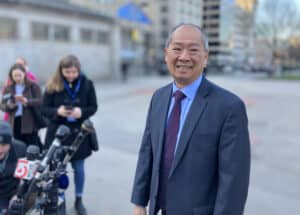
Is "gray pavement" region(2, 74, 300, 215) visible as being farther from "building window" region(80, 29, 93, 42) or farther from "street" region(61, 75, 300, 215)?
"building window" region(80, 29, 93, 42)

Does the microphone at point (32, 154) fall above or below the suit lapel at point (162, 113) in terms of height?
below

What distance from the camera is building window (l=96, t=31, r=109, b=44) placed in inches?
962

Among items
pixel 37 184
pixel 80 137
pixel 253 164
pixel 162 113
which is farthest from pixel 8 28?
pixel 162 113

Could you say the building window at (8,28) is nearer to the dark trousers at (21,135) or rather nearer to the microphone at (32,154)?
the dark trousers at (21,135)

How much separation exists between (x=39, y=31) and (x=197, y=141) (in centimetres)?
1988

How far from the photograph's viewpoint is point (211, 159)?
5.36 ft

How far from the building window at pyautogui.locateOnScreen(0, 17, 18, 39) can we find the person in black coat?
1571 centimetres

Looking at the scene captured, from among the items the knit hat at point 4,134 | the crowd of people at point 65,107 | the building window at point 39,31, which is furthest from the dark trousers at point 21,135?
the building window at point 39,31

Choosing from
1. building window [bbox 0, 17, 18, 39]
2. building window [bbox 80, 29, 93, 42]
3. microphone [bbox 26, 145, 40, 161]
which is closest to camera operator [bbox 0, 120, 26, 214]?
microphone [bbox 26, 145, 40, 161]

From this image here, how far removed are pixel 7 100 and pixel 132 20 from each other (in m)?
31.7

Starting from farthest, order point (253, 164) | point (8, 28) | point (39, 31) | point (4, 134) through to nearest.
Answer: point (39, 31)
point (8, 28)
point (253, 164)
point (4, 134)

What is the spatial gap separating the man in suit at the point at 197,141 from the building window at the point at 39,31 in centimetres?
1923

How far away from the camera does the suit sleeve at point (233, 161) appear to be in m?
1.57

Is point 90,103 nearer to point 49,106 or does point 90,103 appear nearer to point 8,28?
point 49,106
